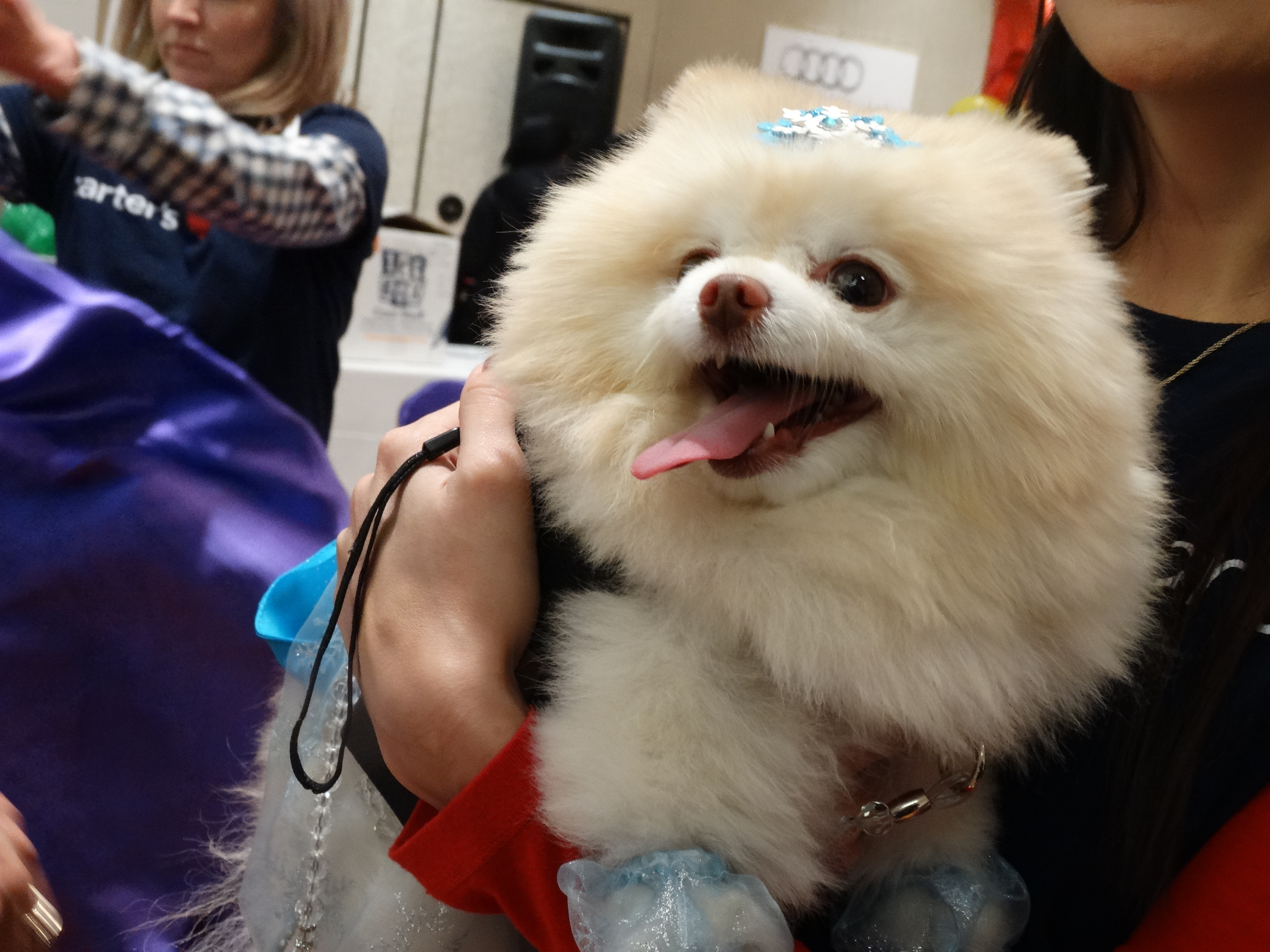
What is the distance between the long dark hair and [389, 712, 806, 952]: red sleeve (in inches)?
14.7

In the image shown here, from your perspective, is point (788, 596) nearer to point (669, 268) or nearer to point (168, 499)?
point (669, 268)

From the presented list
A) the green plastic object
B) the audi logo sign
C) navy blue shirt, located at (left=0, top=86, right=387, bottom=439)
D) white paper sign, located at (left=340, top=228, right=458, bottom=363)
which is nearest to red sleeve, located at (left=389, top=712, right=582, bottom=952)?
navy blue shirt, located at (left=0, top=86, right=387, bottom=439)

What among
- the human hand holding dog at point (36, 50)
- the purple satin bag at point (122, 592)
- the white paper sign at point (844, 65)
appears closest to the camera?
the purple satin bag at point (122, 592)

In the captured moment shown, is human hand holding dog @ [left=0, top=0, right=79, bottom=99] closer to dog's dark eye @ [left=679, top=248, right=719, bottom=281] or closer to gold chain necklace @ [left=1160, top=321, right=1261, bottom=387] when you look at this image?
dog's dark eye @ [left=679, top=248, right=719, bottom=281]

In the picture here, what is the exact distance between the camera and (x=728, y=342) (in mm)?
541

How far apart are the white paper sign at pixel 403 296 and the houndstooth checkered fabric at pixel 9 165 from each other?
748mm

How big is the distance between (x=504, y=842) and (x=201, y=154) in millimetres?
987

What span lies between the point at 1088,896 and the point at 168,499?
0.87m

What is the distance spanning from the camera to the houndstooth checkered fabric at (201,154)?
1127 mm

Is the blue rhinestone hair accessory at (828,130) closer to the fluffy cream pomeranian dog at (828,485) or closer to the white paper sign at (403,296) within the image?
the fluffy cream pomeranian dog at (828,485)

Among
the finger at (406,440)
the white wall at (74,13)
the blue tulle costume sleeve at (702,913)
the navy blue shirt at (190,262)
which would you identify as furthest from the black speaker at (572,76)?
the blue tulle costume sleeve at (702,913)

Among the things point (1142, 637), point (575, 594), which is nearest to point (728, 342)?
point (575, 594)

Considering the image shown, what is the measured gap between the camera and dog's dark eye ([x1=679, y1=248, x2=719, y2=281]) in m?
0.60

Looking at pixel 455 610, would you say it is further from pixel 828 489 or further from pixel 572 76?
pixel 572 76
